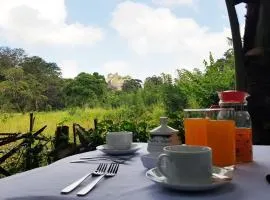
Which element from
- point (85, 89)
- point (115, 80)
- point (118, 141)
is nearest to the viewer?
point (118, 141)

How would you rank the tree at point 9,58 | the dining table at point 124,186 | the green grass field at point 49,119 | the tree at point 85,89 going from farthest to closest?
the tree at point 85,89 → the tree at point 9,58 → the green grass field at point 49,119 → the dining table at point 124,186

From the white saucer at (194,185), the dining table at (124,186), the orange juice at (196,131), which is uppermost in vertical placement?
the orange juice at (196,131)

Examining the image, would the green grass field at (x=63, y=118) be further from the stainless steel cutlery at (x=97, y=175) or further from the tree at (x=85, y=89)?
the stainless steel cutlery at (x=97, y=175)

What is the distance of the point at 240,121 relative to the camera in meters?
0.98

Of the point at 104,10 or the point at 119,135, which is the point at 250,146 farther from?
the point at 104,10

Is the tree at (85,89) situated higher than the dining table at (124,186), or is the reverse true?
the tree at (85,89)

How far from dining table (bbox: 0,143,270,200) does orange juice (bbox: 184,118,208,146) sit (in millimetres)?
110

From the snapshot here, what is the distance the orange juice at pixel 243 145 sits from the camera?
969mm

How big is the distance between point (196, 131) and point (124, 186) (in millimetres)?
310

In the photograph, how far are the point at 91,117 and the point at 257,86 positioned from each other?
1.13 meters

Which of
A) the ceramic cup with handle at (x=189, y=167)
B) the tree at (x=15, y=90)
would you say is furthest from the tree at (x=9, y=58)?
the ceramic cup with handle at (x=189, y=167)

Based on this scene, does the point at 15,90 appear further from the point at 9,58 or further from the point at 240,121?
the point at 240,121

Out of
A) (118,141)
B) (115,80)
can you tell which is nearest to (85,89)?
(115,80)

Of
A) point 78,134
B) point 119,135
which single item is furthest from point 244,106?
point 78,134
